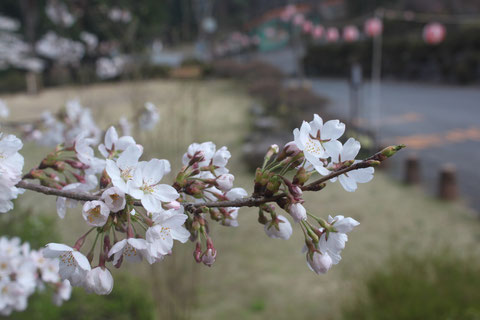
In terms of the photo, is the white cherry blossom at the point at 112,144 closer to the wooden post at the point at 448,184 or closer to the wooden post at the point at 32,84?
the wooden post at the point at 448,184

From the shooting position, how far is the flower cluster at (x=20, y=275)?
52.3 inches

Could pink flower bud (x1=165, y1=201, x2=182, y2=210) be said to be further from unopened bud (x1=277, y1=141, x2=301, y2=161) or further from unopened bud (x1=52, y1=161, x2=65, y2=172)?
unopened bud (x1=52, y1=161, x2=65, y2=172)

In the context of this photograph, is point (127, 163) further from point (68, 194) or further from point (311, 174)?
point (311, 174)

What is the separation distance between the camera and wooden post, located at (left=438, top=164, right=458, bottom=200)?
213 inches

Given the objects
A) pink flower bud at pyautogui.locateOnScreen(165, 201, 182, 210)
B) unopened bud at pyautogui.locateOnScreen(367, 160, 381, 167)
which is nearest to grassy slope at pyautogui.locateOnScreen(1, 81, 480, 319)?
pink flower bud at pyautogui.locateOnScreen(165, 201, 182, 210)

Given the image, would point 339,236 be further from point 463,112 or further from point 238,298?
point 463,112

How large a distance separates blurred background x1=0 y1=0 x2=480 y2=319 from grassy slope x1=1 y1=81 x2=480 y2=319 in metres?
0.02

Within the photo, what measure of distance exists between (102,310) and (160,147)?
1.45 m

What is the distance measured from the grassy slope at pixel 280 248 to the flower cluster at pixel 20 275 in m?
1.50

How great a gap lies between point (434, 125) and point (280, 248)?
5708 millimetres

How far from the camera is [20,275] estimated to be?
137 centimetres

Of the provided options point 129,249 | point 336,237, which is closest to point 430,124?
point 336,237

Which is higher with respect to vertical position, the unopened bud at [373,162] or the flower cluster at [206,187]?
the unopened bud at [373,162]

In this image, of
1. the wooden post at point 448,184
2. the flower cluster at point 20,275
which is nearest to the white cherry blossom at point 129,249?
the flower cluster at point 20,275
